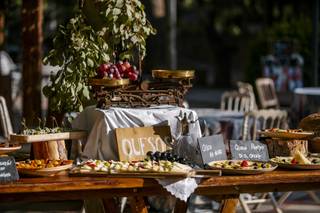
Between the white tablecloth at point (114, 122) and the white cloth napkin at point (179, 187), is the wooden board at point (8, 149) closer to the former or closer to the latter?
the white tablecloth at point (114, 122)

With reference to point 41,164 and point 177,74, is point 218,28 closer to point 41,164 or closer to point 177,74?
point 177,74

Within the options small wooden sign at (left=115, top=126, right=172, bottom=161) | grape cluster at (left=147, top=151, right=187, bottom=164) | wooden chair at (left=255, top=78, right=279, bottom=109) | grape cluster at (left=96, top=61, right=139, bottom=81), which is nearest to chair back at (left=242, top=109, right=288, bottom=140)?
grape cluster at (left=96, top=61, right=139, bottom=81)

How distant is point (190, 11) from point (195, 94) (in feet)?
28.8

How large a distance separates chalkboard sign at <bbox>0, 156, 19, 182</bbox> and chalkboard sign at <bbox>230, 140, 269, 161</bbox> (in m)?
1.32

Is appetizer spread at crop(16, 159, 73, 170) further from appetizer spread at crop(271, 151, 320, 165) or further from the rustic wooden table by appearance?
appetizer spread at crop(271, 151, 320, 165)

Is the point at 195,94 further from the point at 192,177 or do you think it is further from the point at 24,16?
the point at 192,177

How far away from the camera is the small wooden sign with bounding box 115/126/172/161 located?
470cm

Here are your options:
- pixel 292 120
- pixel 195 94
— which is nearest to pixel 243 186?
pixel 292 120

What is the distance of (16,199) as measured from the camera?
4102 millimetres

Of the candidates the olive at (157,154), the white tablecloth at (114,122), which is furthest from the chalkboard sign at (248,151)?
the olive at (157,154)

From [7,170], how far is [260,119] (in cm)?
395

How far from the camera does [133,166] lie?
4.38 metres

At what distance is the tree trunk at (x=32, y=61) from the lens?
330 inches

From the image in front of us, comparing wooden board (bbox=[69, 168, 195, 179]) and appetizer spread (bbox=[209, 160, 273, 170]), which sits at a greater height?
wooden board (bbox=[69, 168, 195, 179])
